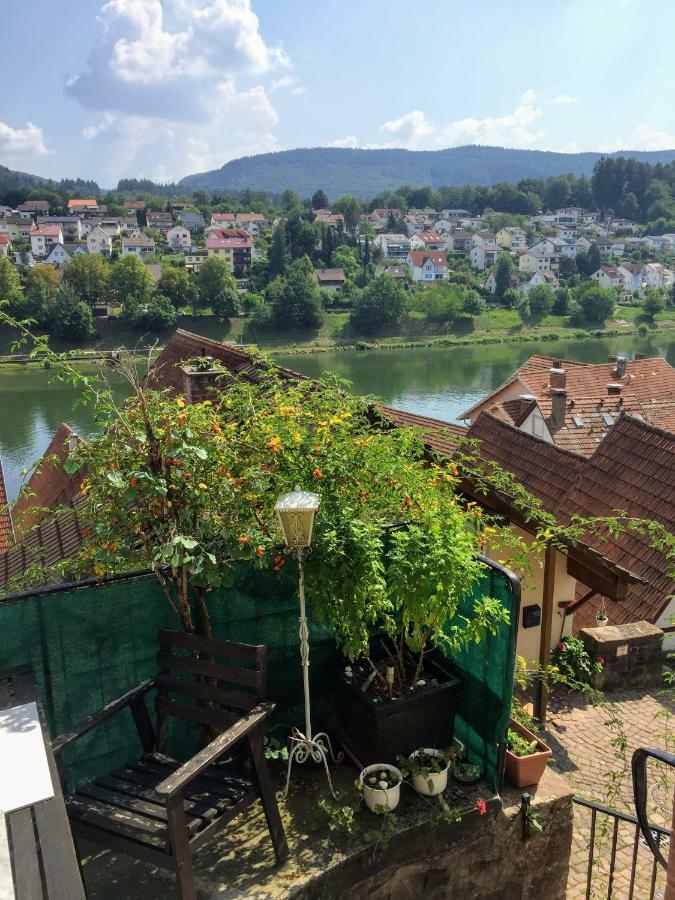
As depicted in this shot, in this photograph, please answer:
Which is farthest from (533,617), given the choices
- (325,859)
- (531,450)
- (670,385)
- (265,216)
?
(265,216)

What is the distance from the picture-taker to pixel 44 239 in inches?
4498

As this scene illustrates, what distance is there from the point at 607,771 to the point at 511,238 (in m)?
150

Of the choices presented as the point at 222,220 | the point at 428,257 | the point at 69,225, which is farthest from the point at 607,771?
the point at 222,220

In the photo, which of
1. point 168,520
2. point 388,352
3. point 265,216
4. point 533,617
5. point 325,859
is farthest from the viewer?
point 265,216

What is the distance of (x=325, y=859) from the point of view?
9.79 feet

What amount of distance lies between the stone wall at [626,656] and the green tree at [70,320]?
58512 millimetres

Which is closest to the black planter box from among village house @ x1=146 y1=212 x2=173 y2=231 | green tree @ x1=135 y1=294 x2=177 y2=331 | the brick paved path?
the brick paved path

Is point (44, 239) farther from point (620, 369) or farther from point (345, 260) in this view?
point (620, 369)

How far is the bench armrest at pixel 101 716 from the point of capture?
275cm

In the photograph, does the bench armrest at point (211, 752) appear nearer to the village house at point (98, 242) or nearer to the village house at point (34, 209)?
the village house at point (98, 242)

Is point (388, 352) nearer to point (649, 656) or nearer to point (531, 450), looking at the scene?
point (531, 450)

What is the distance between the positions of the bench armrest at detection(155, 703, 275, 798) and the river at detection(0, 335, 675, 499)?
22.2 meters

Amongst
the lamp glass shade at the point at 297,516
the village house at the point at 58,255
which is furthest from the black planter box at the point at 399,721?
the village house at the point at 58,255

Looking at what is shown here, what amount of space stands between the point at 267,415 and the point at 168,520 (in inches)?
31.1
